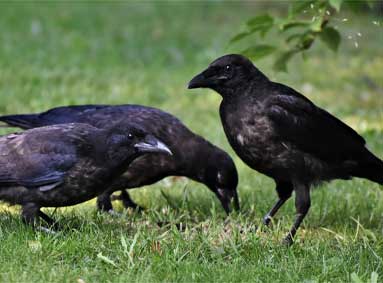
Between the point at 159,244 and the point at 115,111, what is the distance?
2210 millimetres

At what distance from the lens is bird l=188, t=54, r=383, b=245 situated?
20.2 feet

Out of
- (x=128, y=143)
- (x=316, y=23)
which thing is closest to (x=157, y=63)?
(x=316, y=23)

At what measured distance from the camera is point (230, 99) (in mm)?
6340

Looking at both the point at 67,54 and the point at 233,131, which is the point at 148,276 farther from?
the point at 67,54

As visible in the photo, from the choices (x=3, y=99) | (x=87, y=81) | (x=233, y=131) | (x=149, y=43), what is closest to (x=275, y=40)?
(x=149, y=43)

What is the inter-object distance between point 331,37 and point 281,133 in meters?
1.28

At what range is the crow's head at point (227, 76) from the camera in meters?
6.37

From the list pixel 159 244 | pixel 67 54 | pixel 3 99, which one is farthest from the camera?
pixel 67 54

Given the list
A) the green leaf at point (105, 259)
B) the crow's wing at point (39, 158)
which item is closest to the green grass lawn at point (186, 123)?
the green leaf at point (105, 259)

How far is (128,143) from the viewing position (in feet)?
19.3

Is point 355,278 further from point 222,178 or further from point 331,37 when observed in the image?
point 331,37

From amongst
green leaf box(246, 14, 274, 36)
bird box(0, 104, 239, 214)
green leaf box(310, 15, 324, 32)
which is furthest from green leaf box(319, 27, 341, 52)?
bird box(0, 104, 239, 214)

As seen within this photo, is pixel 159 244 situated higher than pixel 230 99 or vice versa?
pixel 230 99

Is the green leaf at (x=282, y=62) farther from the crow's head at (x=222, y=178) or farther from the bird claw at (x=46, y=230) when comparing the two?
the bird claw at (x=46, y=230)
